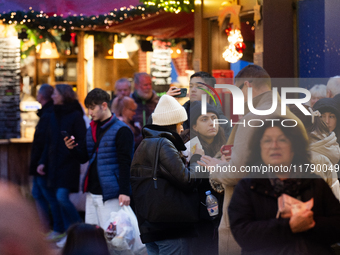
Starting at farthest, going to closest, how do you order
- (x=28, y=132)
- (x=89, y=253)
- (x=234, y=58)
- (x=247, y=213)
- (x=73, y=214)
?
(x=28, y=132), (x=234, y=58), (x=73, y=214), (x=247, y=213), (x=89, y=253)

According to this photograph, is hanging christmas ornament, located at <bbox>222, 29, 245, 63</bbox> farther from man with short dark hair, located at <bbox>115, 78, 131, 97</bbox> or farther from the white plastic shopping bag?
the white plastic shopping bag

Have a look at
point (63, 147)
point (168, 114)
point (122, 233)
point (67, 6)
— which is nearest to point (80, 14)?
point (67, 6)

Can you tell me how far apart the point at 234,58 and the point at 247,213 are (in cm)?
440

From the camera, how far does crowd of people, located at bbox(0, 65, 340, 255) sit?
2.09 m

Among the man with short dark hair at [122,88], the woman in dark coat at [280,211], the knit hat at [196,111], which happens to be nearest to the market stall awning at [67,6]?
the man with short dark hair at [122,88]

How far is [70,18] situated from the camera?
7543 mm

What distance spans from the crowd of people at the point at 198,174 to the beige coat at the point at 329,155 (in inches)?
0.4

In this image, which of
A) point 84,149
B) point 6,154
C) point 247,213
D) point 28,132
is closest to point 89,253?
point 247,213

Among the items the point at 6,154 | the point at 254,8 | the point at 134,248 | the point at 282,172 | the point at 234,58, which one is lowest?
the point at 134,248

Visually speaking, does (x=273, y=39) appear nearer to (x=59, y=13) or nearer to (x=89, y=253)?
(x=59, y=13)

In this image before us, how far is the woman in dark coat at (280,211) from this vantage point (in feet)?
6.80

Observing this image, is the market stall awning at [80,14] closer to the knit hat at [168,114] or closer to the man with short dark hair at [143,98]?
the man with short dark hair at [143,98]

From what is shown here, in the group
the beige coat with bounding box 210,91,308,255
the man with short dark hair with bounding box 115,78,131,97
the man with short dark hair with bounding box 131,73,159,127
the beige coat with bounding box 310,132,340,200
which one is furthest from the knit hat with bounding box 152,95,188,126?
the man with short dark hair with bounding box 115,78,131,97

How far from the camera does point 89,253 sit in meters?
1.91
